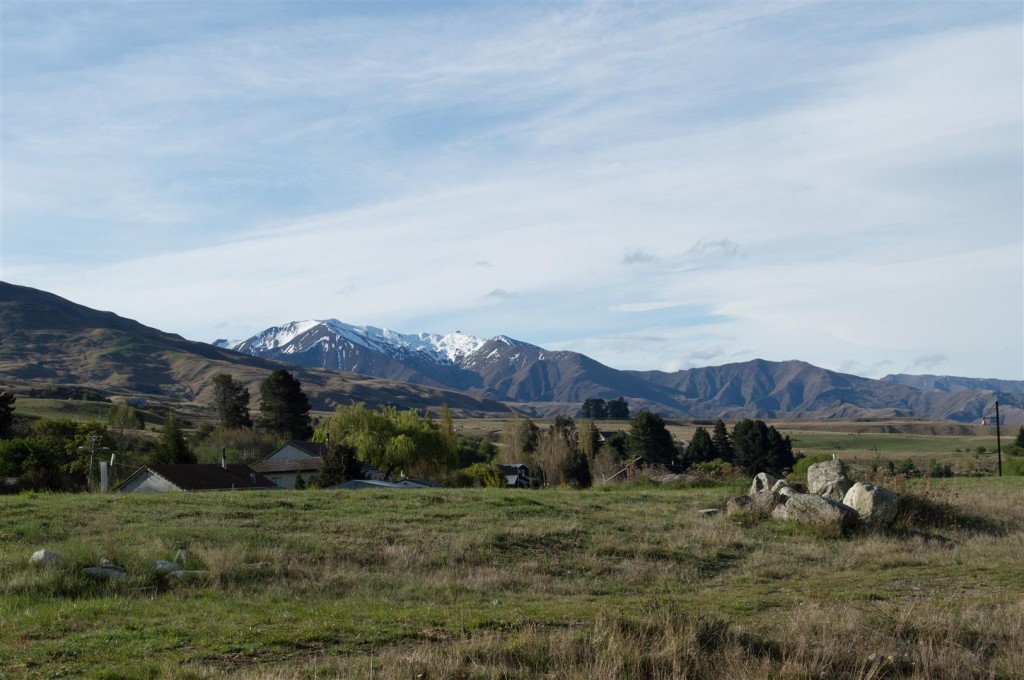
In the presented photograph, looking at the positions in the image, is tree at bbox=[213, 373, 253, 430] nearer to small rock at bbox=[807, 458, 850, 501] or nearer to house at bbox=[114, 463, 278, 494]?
house at bbox=[114, 463, 278, 494]

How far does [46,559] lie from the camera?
14773 mm

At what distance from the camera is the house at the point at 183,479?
48312mm

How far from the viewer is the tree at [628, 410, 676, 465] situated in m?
91.1

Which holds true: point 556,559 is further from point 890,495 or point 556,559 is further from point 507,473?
point 507,473

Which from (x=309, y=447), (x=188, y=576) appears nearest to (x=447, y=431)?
(x=309, y=447)

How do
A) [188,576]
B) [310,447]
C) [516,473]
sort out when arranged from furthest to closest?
[516,473], [310,447], [188,576]

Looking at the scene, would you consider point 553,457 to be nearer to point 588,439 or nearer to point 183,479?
point 588,439

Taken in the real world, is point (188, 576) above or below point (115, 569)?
below

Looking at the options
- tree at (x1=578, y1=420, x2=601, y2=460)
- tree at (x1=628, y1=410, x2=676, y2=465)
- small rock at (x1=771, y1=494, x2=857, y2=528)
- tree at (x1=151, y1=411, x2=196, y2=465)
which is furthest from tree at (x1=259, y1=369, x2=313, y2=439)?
small rock at (x1=771, y1=494, x2=857, y2=528)

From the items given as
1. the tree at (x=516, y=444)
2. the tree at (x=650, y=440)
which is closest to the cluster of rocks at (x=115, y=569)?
the tree at (x=516, y=444)

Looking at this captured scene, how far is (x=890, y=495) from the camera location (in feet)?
77.6

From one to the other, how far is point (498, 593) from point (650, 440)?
3066 inches

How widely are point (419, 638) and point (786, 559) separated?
1074cm

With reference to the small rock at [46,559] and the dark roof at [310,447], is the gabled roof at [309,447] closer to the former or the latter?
the dark roof at [310,447]
